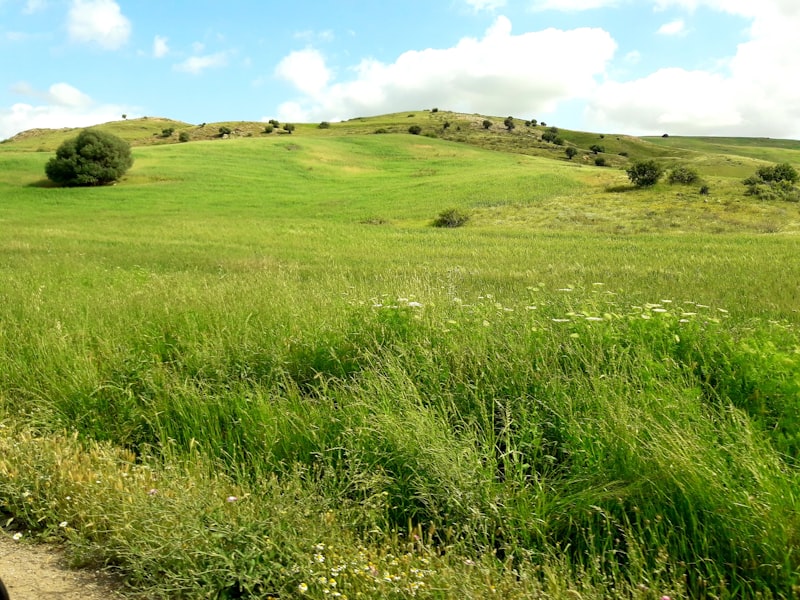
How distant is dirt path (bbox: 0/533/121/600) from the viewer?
A: 2.87 m

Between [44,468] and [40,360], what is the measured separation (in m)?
2.18

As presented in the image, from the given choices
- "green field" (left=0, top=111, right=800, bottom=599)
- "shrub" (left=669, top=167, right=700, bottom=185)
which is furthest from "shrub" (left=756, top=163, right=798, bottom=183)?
"green field" (left=0, top=111, right=800, bottom=599)

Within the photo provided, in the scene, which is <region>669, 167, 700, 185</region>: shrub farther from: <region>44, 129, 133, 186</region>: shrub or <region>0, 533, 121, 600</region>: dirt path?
<region>44, 129, 133, 186</region>: shrub

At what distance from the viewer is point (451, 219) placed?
31750 mm

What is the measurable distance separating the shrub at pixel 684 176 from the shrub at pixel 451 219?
1582cm

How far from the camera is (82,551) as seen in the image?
10.5ft

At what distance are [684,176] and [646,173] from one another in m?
2.73

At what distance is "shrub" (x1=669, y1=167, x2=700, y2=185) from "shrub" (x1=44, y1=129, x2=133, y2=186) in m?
44.3

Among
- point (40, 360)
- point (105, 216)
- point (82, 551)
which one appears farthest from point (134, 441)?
point (105, 216)

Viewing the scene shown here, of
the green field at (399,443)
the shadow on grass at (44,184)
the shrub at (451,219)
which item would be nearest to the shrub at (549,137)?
the shrub at (451,219)

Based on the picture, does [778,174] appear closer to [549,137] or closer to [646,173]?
[646,173]

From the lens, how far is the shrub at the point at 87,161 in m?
46.7

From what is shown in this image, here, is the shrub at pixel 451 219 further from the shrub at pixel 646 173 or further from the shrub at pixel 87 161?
the shrub at pixel 87 161

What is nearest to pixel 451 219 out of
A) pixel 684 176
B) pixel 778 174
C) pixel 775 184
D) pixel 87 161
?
pixel 684 176
